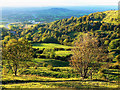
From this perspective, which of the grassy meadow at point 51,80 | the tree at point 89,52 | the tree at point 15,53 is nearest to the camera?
the grassy meadow at point 51,80

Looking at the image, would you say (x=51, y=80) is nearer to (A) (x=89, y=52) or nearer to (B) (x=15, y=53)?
(A) (x=89, y=52)

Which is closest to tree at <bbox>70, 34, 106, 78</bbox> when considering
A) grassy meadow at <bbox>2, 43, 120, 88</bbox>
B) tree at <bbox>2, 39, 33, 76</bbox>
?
grassy meadow at <bbox>2, 43, 120, 88</bbox>

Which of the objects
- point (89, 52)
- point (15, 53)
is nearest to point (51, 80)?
point (89, 52)

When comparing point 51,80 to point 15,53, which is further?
point 15,53

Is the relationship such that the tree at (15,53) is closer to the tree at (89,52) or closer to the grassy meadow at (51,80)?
the grassy meadow at (51,80)

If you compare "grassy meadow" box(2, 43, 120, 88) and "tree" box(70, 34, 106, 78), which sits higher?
"tree" box(70, 34, 106, 78)

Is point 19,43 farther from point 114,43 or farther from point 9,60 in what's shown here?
point 114,43

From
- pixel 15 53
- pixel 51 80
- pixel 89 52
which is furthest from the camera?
pixel 15 53

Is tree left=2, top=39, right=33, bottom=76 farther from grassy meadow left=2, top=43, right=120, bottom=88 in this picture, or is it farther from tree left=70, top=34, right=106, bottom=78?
tree left=70, top=34, right=106, bottom=78

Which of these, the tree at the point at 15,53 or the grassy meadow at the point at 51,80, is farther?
the tree at the point at 15,53

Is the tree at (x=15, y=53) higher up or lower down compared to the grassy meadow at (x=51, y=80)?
higher up

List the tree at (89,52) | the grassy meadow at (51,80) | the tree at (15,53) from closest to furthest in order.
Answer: the grassy meadow at (51,80) → the tree at (89,52) → the tree at (15,53)

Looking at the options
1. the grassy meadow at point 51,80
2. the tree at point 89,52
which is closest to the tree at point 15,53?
the grassy meadow at point 51,80

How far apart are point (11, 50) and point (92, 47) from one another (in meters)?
18.5
